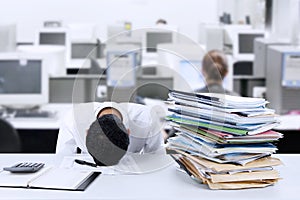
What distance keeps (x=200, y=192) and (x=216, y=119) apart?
13 cm

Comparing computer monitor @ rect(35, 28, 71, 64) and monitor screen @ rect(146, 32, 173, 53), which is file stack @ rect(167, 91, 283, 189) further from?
computer monitor @ rect(35, 28, 71, 64)

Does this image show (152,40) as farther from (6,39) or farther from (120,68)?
(6,39)

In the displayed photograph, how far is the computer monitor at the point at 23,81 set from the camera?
376cm

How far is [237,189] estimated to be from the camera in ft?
2.82

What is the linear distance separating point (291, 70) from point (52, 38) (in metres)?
3.61

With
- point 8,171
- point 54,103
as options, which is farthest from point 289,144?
point 8,171

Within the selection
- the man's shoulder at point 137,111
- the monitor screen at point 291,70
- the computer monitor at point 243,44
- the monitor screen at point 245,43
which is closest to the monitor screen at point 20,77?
the monitor screen at point 291,70

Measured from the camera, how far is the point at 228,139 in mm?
878

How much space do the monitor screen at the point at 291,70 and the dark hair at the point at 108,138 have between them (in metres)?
2.99

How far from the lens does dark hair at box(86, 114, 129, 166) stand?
87cm

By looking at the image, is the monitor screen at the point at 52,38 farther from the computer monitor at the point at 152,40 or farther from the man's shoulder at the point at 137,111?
the man's shoulder at the point at 137,111

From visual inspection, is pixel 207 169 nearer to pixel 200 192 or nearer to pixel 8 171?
pixel 200 192

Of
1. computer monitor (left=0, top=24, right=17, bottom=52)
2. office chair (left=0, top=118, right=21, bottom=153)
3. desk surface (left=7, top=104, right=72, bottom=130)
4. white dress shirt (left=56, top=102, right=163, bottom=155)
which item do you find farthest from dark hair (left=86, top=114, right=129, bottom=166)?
computer monitor (left=0, top=24, right=17, bottom=52)

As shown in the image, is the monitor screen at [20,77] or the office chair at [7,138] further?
the monitor screen at [20,77]
